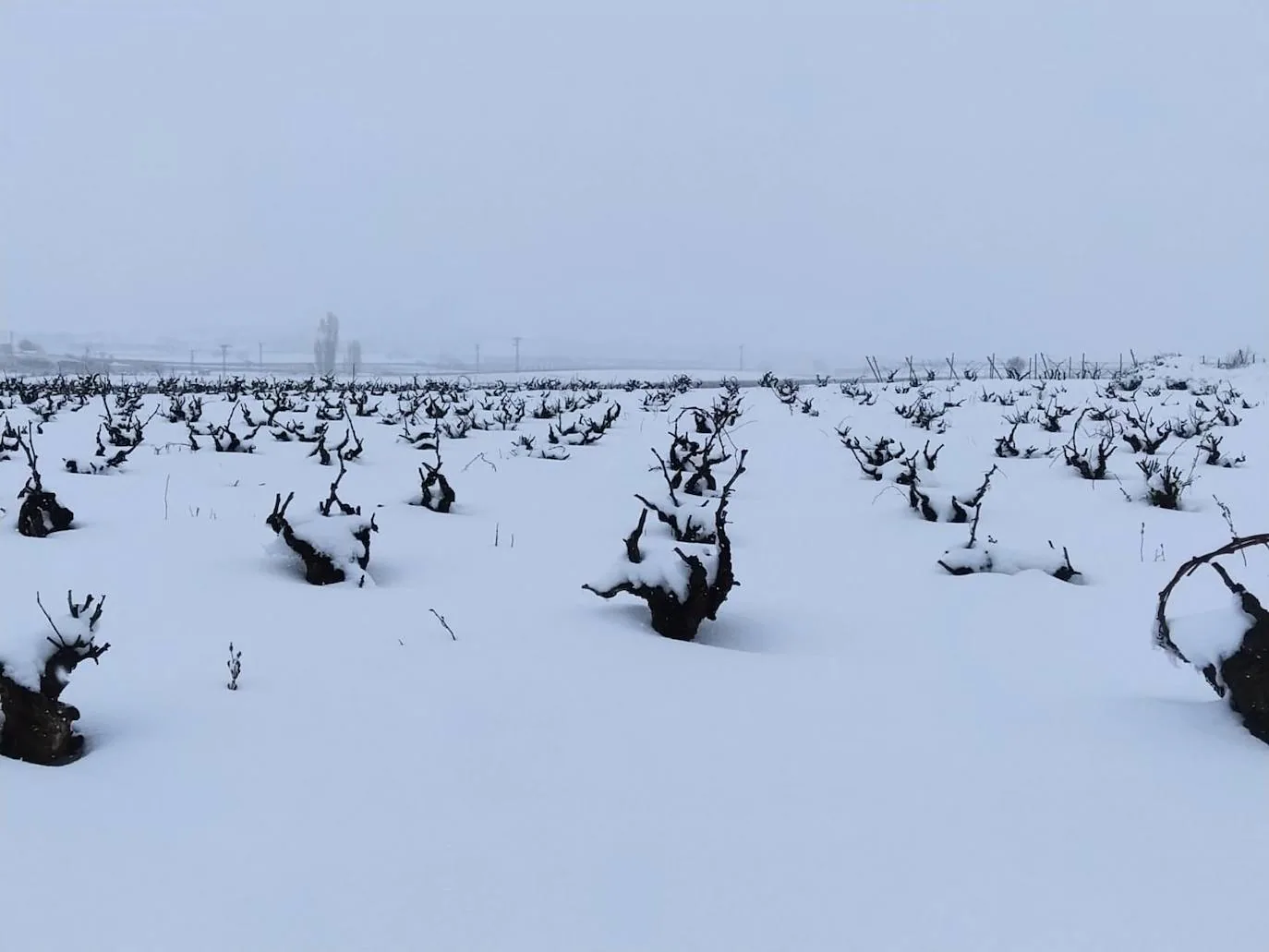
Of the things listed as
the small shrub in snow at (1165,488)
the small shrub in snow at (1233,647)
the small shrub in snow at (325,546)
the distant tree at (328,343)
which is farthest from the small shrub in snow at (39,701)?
the distant tree at (328,343)

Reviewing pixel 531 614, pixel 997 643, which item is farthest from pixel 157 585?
pixel 997 643

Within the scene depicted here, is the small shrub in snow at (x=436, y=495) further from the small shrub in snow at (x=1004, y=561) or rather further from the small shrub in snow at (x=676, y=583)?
the small shrub in snow at (x=1004, y=561)

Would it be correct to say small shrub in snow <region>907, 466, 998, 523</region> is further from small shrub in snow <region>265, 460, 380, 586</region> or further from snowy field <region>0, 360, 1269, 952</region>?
small shrub in snow <region>265, 460, 380, 586</region>

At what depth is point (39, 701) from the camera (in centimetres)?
203

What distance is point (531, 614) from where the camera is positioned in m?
3.52

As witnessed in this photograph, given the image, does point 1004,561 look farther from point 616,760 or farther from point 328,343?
point 328,343

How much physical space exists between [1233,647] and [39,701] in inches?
117

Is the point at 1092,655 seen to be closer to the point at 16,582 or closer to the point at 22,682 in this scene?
the point at 22,682

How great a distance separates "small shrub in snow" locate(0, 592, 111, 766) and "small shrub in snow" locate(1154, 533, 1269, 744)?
268cm

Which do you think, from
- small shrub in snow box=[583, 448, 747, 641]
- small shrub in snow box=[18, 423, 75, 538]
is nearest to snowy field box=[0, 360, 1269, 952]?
small shrub in snow box=[583, 448, 747, 641]

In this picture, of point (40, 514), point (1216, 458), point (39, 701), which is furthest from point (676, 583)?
point (1216, 458)

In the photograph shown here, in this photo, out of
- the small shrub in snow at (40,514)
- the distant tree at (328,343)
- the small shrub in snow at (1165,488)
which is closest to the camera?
the small shrub in snow at (40,514)

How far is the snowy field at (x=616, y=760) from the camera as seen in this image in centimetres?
149

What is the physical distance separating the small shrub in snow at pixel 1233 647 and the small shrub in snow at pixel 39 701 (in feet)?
8.79
